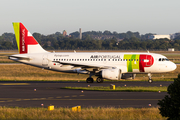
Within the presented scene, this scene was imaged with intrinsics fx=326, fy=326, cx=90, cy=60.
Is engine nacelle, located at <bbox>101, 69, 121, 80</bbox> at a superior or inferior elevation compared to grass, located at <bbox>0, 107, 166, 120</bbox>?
superior

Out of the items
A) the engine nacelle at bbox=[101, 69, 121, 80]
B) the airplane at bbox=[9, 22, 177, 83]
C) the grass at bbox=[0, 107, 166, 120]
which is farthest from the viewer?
the airplane at bbox=[9, 22, 177, 83]

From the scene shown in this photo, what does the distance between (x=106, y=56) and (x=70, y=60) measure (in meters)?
5.12

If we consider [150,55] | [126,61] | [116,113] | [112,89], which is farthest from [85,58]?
[116,113]

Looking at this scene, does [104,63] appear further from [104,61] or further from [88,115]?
[88,115]

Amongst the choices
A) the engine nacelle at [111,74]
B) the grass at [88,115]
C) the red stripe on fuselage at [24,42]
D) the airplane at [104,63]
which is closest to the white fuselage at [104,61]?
the airplane at [104,63]

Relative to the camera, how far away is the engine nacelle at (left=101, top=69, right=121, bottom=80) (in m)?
41.9

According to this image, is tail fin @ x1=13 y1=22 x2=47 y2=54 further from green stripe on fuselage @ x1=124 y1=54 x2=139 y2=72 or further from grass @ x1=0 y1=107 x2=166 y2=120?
grass @ x1=0 y1=107 x2=166 y2=120

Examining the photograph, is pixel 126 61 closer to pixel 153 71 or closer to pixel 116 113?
pixel 153 71

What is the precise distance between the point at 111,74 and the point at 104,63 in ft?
10.1

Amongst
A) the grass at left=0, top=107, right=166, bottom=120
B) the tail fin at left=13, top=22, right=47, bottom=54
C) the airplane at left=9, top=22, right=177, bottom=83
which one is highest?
the tail fin at left=13, top=22, right=47, bottom=54

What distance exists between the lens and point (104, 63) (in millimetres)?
44562

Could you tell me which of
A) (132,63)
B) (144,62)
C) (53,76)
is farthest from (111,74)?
(53,76)

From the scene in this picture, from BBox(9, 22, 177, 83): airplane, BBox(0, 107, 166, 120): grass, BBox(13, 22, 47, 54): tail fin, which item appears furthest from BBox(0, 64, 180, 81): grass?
BBox(0, 107, 166, 120): grass

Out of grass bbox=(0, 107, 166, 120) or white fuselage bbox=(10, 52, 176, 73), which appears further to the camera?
white fuselage bbox=(10, 52, 176, 73)
